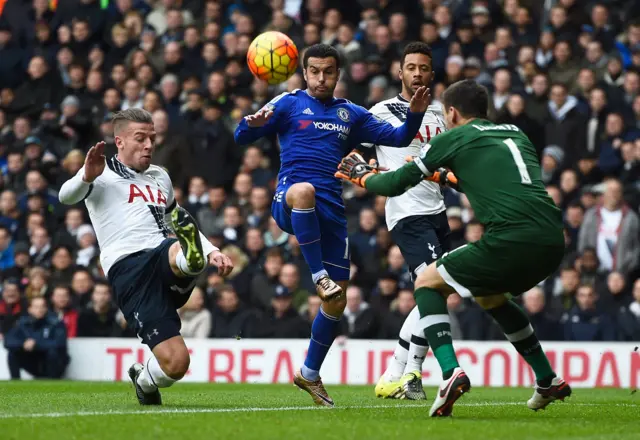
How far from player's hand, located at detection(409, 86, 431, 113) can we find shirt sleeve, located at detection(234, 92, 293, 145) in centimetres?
97

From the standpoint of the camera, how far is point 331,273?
29.8 ft

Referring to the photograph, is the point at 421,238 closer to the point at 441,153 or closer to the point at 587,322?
the point at 441,153

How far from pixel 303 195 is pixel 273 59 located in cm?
184

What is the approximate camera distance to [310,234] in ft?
28.7

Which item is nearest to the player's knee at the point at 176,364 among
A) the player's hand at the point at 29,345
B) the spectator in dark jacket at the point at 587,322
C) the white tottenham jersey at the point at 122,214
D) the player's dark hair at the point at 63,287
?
the white tottenham jersey at the point at 122,214

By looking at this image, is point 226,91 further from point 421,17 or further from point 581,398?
point 581,398

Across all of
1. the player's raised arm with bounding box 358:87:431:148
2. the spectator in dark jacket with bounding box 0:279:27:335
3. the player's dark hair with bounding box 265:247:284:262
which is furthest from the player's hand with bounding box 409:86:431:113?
the spectator in dark jacket with bounding box 0:279:27:335

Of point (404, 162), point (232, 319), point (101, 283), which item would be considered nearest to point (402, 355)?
point (404, 162)

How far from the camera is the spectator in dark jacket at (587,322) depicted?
14.2m

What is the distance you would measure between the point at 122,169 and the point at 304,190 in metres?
1.38

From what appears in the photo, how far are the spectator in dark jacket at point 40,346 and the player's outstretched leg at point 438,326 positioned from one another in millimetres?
8978

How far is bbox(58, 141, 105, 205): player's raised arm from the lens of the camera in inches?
315

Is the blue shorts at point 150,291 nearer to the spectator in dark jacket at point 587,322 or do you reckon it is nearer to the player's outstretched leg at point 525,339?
the player's outstretched leg at point 525,339

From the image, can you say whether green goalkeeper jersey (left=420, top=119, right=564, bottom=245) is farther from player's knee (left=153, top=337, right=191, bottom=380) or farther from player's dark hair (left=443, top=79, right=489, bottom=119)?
player's knee (left=153, top=337, right=191, bottom=380)
